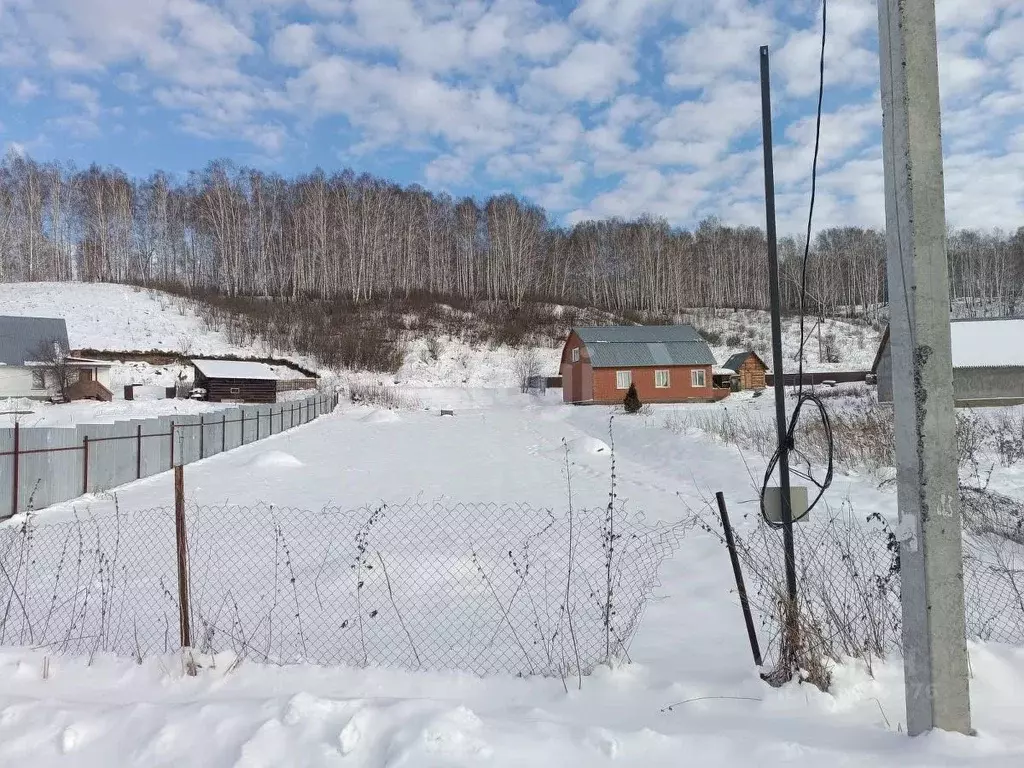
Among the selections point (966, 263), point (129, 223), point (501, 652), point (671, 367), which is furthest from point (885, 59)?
point (966, 263)

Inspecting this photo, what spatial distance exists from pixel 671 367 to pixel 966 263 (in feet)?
175

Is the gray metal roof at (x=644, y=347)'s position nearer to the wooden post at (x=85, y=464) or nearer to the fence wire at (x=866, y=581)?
the wooden post at (x=85, y=464)

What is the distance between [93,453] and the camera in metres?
12.1

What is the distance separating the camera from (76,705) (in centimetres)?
336

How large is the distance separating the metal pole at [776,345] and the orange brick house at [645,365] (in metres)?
33.7

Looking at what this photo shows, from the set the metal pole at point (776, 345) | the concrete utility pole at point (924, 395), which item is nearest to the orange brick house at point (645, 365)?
the metal pole at point (776, 345)

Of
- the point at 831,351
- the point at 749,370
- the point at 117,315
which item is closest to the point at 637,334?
the point at 749,370

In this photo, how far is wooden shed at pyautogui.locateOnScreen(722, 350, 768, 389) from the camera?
47188 millimetres

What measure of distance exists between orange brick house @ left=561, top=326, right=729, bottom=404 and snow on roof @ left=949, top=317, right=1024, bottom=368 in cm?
1292

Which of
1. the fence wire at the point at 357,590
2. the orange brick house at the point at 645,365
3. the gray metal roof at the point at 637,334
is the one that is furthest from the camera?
the gray metal roof at the point at 637,334

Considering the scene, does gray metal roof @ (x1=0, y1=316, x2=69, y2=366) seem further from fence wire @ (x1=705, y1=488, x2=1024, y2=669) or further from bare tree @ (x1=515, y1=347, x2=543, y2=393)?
fence wire @ (x1=705, y1=488, x2=1024, y2=669)

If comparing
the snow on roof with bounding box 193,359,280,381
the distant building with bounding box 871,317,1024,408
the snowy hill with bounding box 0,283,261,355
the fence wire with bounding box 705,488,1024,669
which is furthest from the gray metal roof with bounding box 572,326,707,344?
the fence wire with bounding box 705,488,1024,669

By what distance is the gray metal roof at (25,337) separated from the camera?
3747cm

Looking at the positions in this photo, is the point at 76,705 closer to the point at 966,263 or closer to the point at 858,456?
the point at 858,456
